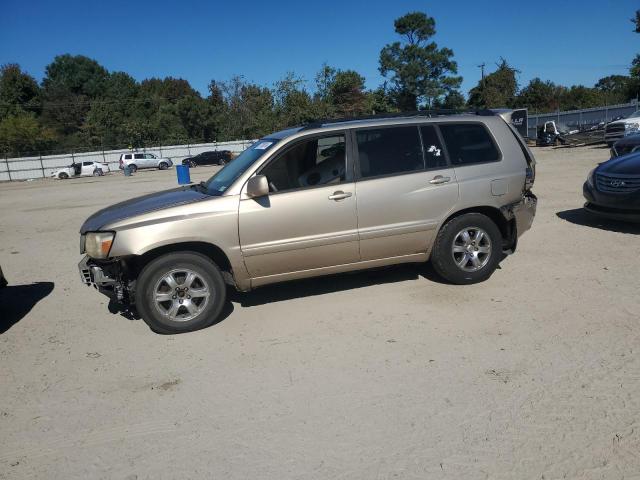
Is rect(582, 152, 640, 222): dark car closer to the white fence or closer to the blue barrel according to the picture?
the blue barrel

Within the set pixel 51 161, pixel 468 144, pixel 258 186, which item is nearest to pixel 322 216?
pixel 258 186

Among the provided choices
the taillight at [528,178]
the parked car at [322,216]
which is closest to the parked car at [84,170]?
the parked car at [322,216]

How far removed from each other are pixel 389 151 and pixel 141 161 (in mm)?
41886

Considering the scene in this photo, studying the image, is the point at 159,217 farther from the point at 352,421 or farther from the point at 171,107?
the point at 171,107

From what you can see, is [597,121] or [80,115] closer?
[597,121]

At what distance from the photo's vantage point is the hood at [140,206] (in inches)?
186

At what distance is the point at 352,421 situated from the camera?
3.17m

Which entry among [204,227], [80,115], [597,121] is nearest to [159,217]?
[204,227]

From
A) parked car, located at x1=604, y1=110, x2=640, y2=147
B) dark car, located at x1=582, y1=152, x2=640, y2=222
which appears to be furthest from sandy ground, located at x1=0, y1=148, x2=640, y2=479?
parked car, located at x1=604, y1=110, x2=640, y2=147

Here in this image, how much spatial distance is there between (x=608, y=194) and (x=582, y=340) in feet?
14.1

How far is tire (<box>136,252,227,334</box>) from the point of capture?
4566 millimetres

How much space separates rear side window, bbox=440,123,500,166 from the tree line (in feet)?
164

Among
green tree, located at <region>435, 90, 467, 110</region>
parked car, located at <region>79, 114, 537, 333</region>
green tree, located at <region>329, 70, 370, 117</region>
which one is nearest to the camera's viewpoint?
parked car, located at <region>79, 114, 537, 333</region>

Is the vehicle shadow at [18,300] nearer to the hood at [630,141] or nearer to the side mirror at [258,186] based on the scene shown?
the side mirror at [258,186]
